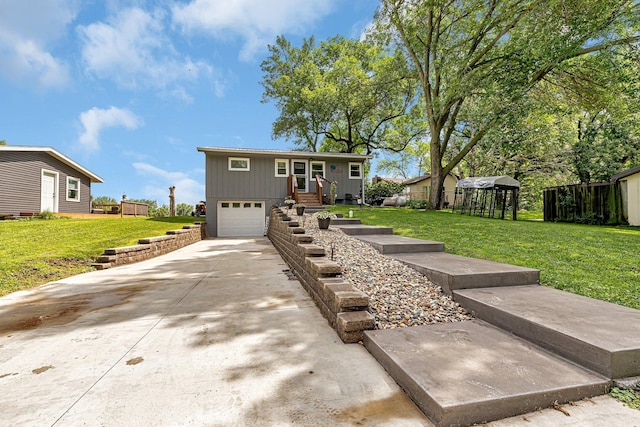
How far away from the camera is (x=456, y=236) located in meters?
6.14

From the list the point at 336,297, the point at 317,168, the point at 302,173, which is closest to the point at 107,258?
the point at 336,297

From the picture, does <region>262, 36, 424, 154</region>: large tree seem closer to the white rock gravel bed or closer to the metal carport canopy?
the metal carport canopy

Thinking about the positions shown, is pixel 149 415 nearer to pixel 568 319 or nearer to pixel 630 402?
pixel 630 402

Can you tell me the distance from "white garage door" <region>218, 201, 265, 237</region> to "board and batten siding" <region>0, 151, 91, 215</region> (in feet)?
26.8

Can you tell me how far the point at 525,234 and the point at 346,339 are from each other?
19.5 ft

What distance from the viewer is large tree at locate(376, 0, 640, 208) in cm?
850

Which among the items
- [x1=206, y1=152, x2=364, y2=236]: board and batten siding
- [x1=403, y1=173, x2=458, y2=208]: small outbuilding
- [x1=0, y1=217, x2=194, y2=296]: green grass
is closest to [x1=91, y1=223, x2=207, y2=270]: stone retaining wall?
[x1=0, y1=217, x2=194, y2=296]: green grass

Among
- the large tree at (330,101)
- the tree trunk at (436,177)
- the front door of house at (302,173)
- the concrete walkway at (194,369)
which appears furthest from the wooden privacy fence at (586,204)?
the concrete walkway at (194,369)

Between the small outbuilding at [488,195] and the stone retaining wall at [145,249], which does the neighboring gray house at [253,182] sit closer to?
the stone retaining wall at [145,249]

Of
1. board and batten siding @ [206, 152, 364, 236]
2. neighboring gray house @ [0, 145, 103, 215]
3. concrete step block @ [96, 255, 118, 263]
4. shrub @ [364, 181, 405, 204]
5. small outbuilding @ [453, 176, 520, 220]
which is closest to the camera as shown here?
concrete step block @ [96, 255, 118, 263]

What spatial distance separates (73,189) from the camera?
15.3 m

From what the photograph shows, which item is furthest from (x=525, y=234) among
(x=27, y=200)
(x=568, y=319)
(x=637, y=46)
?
(x=27, y=200)

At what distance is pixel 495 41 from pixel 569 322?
12265 mm

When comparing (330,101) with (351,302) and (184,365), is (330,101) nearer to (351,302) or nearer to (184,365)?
(351,302)
